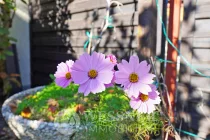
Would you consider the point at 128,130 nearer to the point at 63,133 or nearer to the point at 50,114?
the point at 63,133

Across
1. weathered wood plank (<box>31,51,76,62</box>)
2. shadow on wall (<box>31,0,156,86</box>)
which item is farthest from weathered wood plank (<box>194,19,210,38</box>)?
weathered wood plank (<box>31,51,76,62</box>)

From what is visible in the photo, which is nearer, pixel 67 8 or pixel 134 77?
pixel 134 77

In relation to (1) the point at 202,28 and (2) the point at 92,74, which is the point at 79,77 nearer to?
(2) the point at 92,74

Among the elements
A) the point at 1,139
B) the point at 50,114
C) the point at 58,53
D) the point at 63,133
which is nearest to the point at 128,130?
the point at 63,133

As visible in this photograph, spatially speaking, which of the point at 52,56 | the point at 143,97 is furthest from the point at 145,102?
the point at 52,56

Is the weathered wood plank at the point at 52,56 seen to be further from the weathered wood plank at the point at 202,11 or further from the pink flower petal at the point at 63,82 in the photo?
the pink flower petal at the point at 63,82

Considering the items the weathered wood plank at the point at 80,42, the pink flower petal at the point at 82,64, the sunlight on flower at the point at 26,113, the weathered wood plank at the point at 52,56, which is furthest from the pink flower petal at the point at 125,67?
the weathered wood plank at the point at 52,56
